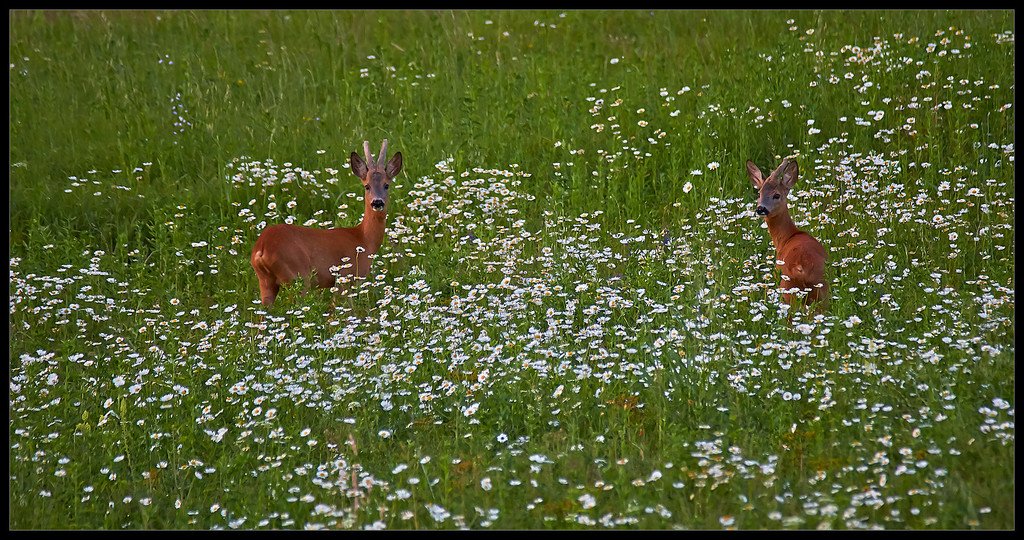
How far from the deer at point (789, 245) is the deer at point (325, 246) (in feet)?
8.67

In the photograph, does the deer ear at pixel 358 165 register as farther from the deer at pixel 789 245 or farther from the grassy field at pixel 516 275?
the deer at pixel 789 245

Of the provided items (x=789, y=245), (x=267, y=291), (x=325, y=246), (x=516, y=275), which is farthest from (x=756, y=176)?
(x=267, y=291)

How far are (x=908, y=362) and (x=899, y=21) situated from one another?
6.61 m

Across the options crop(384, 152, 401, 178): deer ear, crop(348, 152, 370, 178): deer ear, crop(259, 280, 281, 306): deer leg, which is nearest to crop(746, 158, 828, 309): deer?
crop(384, 152, 401, 178): deer ear

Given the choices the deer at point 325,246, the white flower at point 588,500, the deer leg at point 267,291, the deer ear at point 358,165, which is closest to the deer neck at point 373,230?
the deer at point 325,246

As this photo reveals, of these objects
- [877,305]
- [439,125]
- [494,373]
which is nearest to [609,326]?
[494,373]

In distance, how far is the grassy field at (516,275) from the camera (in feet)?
17.4

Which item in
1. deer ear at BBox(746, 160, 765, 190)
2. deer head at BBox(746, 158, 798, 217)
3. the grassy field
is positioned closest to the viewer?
the grassy field

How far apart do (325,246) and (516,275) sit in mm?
1327

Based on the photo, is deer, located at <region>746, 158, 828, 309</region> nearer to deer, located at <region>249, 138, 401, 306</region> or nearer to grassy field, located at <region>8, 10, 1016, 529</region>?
grassy field, located at <region>8, 10, 1016, 529</region>

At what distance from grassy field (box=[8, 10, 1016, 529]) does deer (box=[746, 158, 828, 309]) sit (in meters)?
0.19

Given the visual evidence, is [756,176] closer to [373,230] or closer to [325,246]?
[373,230]

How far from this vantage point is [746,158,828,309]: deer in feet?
23.2

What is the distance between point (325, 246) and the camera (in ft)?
→ 26.1
